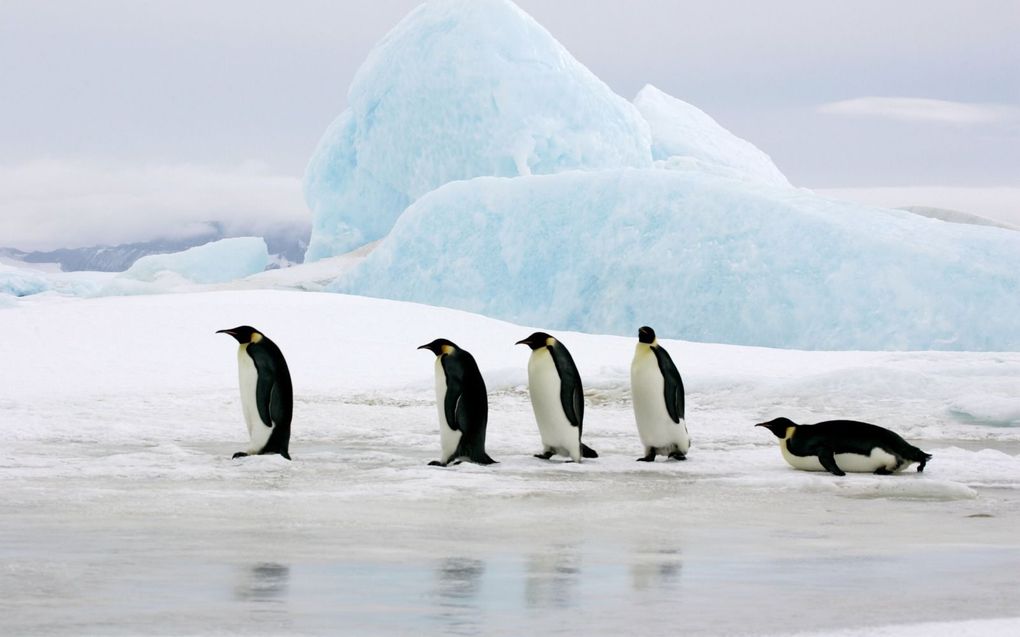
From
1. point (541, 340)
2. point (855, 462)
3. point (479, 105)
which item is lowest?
point (855, 462)

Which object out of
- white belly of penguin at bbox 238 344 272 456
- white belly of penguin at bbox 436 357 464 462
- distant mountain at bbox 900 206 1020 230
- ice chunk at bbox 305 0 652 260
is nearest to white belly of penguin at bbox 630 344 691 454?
white belly of penguin at bbox 436 357 464 462

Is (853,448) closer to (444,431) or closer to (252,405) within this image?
(444,431)

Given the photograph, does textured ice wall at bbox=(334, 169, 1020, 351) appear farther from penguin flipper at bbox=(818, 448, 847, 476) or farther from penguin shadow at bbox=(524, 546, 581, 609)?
penguin shadow at bbox=(524, 546, 581, 609)

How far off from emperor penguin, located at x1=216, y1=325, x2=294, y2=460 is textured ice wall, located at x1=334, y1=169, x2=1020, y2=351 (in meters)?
13.8

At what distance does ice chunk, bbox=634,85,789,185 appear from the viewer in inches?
1375

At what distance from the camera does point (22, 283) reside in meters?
41.5

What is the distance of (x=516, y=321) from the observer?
22859 mm

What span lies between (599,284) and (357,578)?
18075mm

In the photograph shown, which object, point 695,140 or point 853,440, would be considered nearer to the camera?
point 853,440

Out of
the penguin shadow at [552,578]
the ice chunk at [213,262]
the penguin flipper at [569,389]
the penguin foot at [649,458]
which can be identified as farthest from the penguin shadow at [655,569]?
the ice chunk at [213,262]

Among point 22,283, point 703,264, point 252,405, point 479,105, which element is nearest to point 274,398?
point 252,405

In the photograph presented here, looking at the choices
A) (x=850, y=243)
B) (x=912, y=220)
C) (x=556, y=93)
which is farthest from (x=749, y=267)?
(x=556, y=93)

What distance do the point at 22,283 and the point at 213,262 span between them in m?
6.37

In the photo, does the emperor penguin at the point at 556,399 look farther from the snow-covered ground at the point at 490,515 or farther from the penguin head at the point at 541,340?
the snow-covered ground at the point at 490,515
